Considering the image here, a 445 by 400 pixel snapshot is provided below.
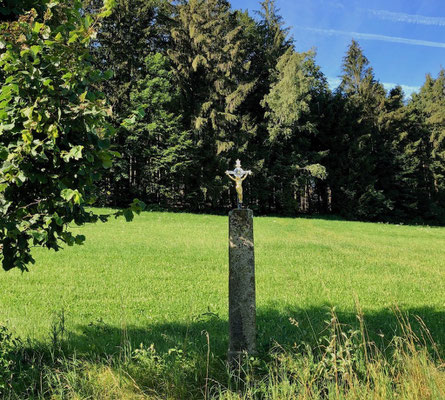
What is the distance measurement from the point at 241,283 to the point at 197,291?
4059 mm

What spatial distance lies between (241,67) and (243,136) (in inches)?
234

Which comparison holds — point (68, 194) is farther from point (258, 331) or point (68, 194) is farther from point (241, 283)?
point (258, 331)

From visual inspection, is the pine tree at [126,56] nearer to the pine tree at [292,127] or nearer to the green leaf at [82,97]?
the pine tree at [292,127]

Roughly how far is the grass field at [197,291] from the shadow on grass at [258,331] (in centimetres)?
2

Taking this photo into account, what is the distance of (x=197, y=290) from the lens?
7375 mm

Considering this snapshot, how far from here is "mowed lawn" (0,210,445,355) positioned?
4965 millimetres

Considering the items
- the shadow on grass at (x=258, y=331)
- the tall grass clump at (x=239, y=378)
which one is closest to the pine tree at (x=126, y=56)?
the shadow on grass at (x=258, y=331)

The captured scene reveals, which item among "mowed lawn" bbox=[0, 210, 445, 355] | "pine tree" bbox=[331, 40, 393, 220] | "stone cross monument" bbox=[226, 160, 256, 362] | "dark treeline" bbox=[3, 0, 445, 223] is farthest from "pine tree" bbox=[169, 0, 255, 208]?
"stone cross monument" bbox=[226, 160, 256, 362]

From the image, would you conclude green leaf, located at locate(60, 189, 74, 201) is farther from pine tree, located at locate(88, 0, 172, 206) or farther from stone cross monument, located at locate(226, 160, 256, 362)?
pine tree, located at locate(88, 0, 172, 206)

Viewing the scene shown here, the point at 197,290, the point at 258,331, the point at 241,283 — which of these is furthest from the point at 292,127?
the point at 241,283

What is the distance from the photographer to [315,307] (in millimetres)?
6414

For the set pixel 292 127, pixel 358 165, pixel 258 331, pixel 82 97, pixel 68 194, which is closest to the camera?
pixel 68 194

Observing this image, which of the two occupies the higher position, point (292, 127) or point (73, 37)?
point (292, 127)

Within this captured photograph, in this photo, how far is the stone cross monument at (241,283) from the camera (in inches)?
134
